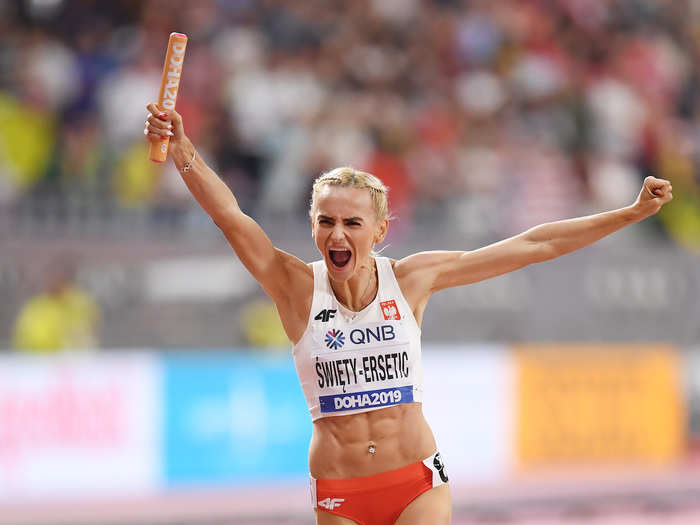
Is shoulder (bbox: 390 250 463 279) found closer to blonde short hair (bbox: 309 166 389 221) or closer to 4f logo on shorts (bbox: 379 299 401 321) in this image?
4f logo on shorts (bbox: 379 299 401 321)

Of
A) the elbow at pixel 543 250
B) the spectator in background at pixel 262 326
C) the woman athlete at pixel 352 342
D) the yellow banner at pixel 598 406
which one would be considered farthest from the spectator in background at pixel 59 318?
the elbow at pixel 543 250

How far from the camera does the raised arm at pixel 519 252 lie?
521cm

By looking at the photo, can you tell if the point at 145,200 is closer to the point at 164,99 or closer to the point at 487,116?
the point at 487,116

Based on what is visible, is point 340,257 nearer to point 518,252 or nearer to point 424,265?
point 424,265

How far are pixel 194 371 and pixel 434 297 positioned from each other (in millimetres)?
2785

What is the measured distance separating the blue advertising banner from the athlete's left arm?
683 centimetres

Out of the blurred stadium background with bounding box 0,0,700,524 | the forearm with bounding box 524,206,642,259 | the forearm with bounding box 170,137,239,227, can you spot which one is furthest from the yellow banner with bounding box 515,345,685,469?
the forearm with bounding box 170,137,239,227

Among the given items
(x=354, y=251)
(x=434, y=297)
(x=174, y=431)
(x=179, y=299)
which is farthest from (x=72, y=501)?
(x=354, y=251)

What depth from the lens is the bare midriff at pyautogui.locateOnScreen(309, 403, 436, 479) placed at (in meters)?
4.98

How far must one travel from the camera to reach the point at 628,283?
1426cm

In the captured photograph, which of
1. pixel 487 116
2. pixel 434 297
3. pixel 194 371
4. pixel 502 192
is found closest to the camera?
pixel 194 371

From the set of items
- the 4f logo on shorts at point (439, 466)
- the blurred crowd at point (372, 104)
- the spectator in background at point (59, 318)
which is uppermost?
the blurred crowd at point (372, 104)

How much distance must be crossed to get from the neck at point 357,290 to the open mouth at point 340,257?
0.17 m

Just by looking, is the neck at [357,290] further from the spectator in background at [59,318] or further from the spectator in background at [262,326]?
the spectator in background at [262,326]
